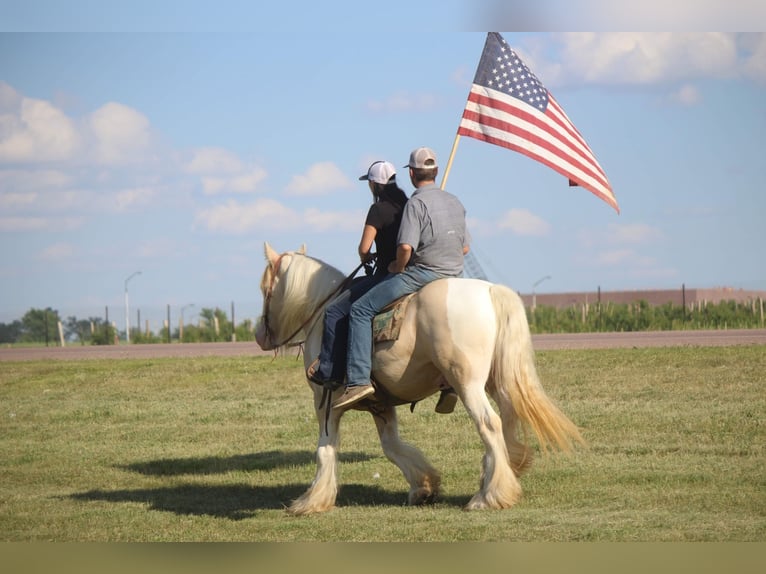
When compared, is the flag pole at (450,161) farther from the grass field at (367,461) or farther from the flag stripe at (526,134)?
the grass field at (367,461)

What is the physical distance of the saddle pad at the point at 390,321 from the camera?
9.22 m

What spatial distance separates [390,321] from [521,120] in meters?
3.16

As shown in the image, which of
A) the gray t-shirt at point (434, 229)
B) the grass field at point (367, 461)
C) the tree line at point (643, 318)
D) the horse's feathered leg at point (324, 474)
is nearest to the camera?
the grass field at point (367, 461)

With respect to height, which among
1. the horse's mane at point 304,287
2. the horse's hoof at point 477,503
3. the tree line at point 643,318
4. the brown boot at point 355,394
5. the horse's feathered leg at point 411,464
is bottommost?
the horse's hoof at point 477,503

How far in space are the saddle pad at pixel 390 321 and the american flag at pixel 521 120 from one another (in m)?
2.67

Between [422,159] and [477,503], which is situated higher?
[422,159]

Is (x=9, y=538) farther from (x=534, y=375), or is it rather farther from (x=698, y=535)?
(x=698, y=535)

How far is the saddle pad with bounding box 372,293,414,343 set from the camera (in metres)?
9.22

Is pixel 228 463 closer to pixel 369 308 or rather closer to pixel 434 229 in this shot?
pixel 369 308


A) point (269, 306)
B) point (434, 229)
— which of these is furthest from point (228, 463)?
point (434, 229)

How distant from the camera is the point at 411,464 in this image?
9805mm

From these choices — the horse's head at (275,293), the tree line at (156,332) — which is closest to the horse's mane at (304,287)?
the horse's head at (275,293)

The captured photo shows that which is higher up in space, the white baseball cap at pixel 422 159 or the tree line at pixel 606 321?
the white baseball cap at pixel 422 159

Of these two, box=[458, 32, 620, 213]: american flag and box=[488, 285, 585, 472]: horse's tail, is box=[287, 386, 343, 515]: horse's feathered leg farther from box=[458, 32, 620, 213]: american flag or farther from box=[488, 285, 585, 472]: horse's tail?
box=[458, 32, 620, 213]: american flag
